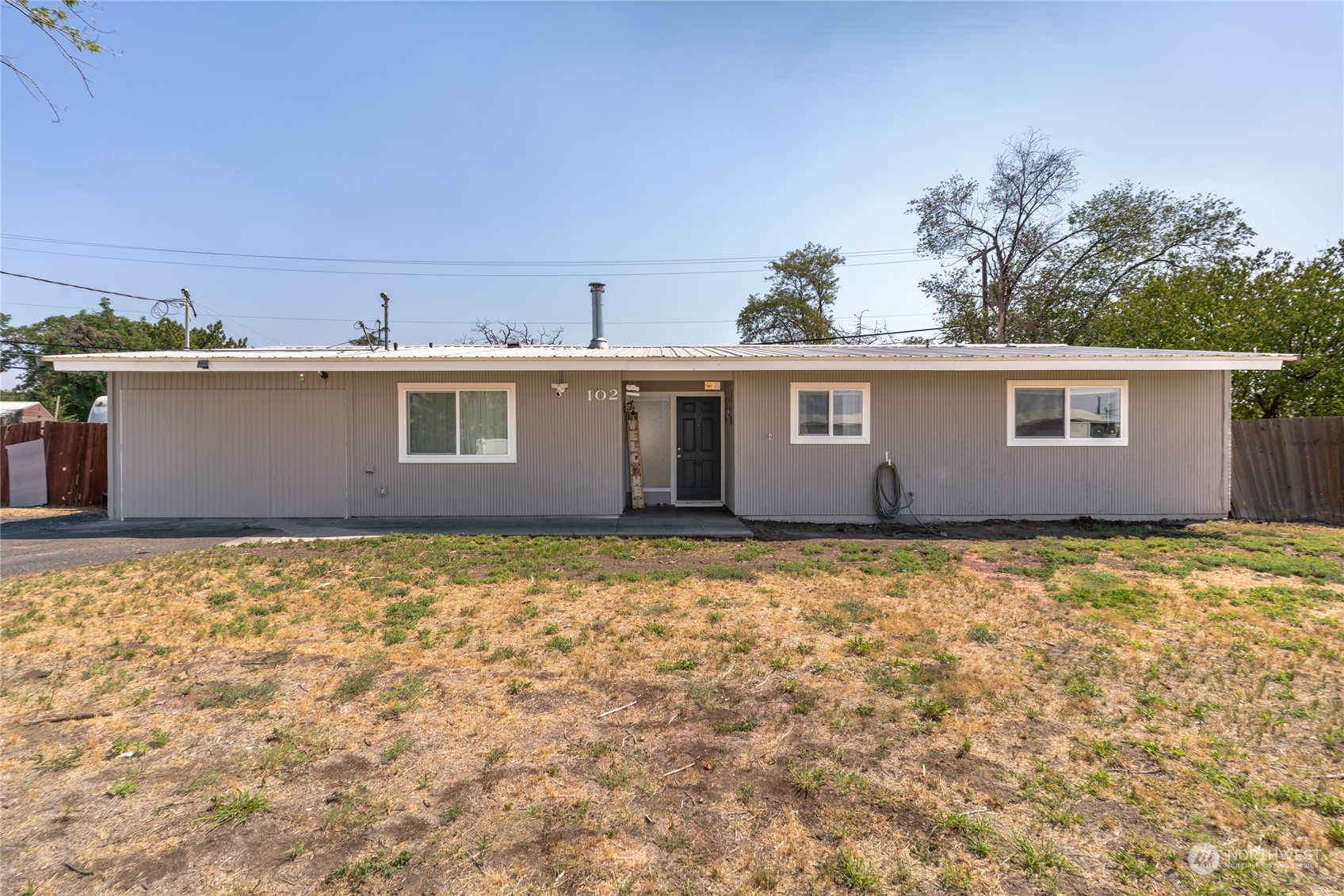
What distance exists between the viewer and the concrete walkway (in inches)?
299

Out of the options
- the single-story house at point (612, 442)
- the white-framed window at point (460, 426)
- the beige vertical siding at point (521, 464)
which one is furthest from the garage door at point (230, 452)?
the white-framed window at point (460, 426)

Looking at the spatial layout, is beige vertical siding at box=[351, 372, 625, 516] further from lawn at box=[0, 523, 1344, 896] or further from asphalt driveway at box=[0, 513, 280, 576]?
lawn at box=[0, 523, 1344, 896]

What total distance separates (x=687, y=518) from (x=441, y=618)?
5.29 meters

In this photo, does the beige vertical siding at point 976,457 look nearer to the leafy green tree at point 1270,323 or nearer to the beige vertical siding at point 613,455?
the beige vertical siding at point 613,455

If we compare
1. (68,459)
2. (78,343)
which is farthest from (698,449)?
(78,343)

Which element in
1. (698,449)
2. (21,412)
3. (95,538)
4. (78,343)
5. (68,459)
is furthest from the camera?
(78,343)

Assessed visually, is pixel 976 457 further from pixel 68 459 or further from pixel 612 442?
pixel 68 459

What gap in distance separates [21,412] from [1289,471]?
3772 centimetres

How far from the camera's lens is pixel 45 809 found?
254 centimetres

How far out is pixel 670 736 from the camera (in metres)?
3.17

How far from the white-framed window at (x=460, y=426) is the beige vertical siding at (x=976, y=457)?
3.68 m

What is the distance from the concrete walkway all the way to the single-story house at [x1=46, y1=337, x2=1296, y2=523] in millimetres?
317

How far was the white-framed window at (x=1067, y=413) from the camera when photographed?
973 centimetres

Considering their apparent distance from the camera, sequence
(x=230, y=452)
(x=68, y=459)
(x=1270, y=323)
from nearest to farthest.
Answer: (x=230, y=452) → (x=68, y=459) → (x=1270, y=323)
